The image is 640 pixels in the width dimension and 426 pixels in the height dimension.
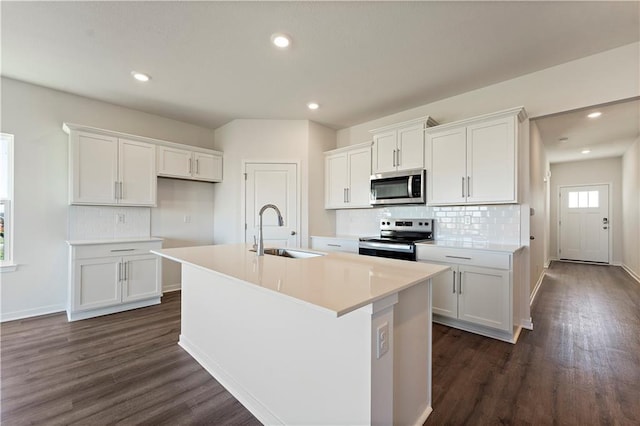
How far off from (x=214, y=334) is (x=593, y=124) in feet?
17.6

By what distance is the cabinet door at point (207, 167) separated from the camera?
13.6 feet

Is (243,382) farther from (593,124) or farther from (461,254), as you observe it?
(593,124)

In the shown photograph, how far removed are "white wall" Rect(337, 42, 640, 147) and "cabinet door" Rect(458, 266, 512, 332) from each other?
5.57ft

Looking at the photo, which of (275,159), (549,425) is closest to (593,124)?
(549,425)

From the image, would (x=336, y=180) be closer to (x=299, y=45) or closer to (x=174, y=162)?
(x=299, y=45)

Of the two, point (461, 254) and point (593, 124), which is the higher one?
point (593, 124)

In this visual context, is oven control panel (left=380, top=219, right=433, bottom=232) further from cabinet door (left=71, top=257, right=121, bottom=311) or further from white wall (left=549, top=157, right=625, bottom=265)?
white wall (left=549, top=157, right=625, bottom=265)

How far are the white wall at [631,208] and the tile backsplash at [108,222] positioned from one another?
7.66 metres

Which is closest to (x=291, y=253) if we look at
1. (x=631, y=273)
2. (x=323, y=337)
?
(x=323, y=337)

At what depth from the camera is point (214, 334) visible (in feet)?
6.86

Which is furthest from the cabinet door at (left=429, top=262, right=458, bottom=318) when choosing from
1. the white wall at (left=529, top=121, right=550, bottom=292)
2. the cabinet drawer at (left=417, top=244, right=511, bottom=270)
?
the white wall at (left=529, top=121, right=550, bottom=292)

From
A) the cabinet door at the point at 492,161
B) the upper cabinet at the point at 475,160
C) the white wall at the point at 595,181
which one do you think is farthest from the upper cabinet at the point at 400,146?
the white wall at the point at 595,181

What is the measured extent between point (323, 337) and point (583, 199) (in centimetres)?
820

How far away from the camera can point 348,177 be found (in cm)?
415
